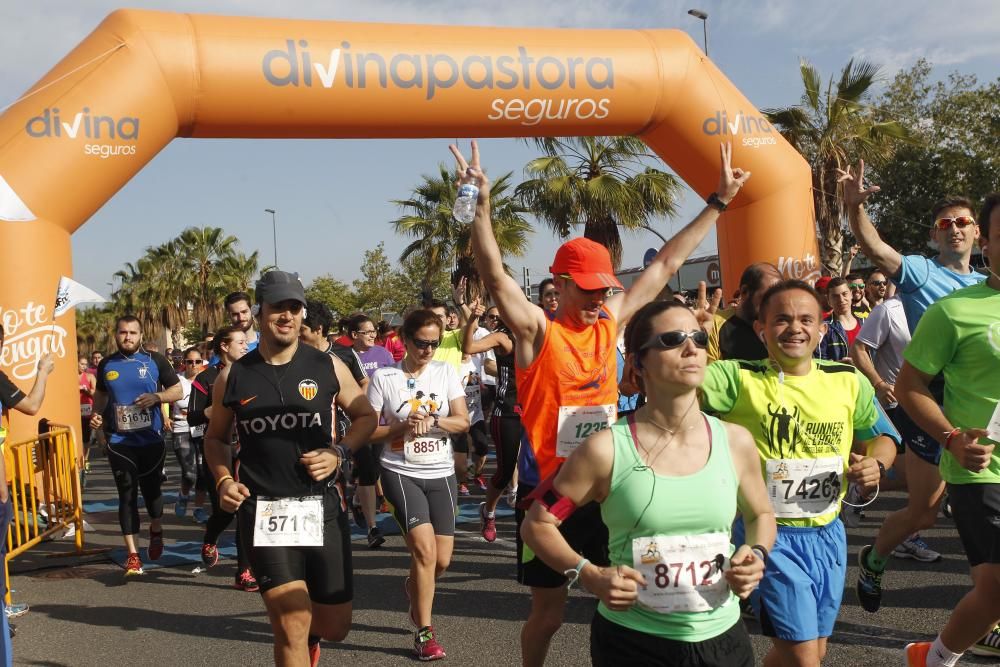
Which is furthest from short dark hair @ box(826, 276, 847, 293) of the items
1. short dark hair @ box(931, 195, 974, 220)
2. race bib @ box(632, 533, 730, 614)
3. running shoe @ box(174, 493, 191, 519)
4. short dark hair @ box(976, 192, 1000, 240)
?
running shoe @ box(174, 493, 191, 519)

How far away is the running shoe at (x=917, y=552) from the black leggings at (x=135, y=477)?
5.79 meters

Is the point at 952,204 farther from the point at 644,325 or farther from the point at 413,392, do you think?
the point at 413,392

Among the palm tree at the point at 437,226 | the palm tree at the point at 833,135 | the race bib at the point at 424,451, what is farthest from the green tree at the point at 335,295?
the race bib at the point at 424,451

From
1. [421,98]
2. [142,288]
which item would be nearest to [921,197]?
[421,98]

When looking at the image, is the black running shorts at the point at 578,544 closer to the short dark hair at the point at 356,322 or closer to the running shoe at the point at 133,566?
the running shoe at the point at 133,566

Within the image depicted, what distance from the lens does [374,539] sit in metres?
7.61

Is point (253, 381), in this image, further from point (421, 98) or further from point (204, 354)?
point (204, 354)

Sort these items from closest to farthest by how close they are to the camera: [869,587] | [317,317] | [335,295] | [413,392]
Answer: [869,587] → [413,392] → [317,317] → [335,295]

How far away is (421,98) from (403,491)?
4.33 m

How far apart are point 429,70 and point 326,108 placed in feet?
3.23

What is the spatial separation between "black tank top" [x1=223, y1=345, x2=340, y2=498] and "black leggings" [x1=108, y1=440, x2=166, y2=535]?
4042mm

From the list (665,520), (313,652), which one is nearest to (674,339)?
(665,520)

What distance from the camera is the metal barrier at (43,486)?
23.1ft

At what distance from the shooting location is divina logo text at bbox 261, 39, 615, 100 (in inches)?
307
